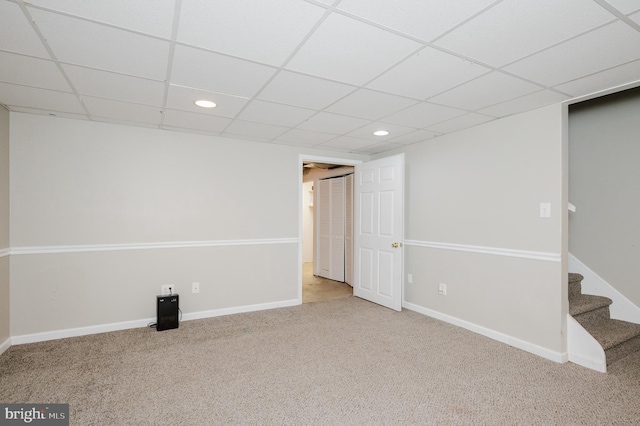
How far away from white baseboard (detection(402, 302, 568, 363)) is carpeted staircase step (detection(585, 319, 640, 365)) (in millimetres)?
360

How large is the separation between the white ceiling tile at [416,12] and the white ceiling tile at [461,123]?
64.8 inches

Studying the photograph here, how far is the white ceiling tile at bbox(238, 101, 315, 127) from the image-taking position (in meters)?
2.85

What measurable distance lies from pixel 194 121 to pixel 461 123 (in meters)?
2.82

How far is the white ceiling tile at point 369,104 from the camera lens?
2.59 meters

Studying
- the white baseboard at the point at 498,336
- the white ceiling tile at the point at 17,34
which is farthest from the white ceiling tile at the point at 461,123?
the white ceiling tile at the point at 17,34

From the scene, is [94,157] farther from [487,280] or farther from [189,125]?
[487,280]

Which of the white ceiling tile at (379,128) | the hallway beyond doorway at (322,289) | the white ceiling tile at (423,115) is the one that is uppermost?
the white ceiling tile at (423,115)

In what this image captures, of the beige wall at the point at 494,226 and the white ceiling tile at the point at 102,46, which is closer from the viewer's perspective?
the white ceiling tile at the point at 102,46

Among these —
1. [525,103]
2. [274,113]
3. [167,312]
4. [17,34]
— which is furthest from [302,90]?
[167,312]

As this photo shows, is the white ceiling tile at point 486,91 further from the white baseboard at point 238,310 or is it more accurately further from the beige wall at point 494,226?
the white baseboard at point 238,310

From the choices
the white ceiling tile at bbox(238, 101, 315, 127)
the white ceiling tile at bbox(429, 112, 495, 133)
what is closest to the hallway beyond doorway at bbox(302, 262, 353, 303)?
the white ceiling tile at bbox(238, 101, 315, 127)

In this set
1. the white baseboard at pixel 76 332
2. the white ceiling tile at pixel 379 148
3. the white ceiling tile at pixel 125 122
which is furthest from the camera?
the white ceiling tile at pixel 379 148

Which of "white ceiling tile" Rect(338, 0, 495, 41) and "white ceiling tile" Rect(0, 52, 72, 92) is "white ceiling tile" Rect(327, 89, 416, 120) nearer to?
"white ceiling tile" Rect(338, 0, 495, 41)

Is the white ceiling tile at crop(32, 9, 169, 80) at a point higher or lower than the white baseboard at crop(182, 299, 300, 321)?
higher
